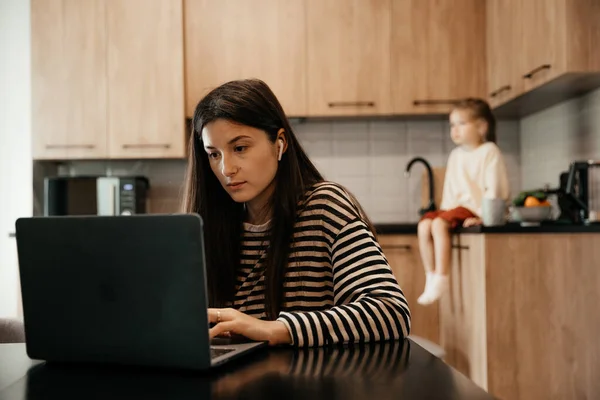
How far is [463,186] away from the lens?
334 cm

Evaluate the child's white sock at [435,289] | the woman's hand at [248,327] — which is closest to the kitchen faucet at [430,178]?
the child's white sock at [435,289]

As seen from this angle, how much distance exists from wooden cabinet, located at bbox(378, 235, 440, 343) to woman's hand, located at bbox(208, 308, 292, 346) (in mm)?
2381

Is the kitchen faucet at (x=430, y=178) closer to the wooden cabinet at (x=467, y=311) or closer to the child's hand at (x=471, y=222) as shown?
the wooden cabinet at (x=467, y=311)

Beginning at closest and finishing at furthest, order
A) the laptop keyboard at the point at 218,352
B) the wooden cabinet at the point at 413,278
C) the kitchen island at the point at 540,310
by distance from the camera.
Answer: the laptop keyboard at the point at 218,352, the kitchen island at the point at 540,310, the wooden cabinet at the point at 413,278

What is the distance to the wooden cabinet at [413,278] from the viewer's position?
3.41m

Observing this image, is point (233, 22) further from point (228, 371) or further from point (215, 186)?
point (228, 371)

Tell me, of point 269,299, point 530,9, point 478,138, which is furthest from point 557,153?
point 269,299

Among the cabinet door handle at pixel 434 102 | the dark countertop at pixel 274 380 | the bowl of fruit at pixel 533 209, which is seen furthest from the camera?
the cabinet door handle at pixel 434 102

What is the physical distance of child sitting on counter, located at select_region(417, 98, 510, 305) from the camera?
3018 millimetres

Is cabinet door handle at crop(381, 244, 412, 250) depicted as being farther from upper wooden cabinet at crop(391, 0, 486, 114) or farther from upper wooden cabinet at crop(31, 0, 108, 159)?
upper wooden cabinet at crop(31, 0, 108, 159)

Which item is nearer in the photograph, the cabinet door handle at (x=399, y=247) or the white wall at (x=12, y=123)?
the cabinet door handle at (x=399, y=247)

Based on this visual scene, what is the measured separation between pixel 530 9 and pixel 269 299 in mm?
2070

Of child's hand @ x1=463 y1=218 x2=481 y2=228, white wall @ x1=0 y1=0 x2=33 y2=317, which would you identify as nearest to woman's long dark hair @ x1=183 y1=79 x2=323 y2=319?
child's hand @ x1=463 y1=218 x2=481 y2=228

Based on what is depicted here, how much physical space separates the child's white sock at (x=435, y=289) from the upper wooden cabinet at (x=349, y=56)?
976 mm
